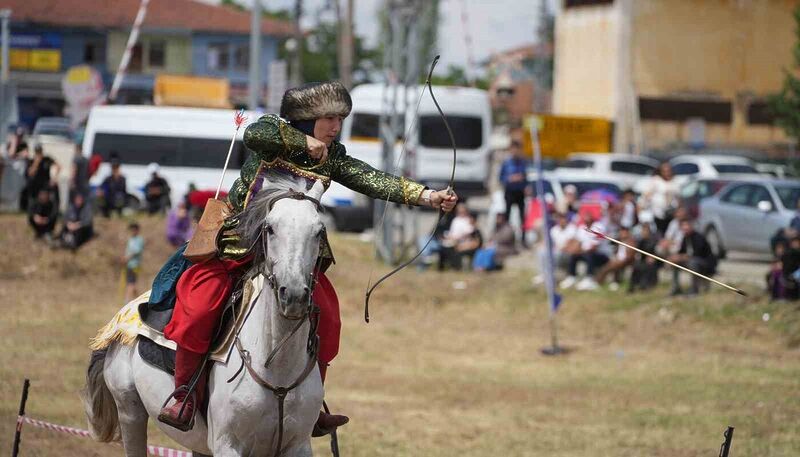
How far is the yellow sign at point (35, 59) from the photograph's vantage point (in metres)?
59.4

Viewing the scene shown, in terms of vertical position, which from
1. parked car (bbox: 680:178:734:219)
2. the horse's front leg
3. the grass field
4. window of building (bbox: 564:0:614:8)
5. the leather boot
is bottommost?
the grass field

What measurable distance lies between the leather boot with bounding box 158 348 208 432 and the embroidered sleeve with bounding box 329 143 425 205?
1.18 metres

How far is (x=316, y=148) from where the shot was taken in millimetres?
6438

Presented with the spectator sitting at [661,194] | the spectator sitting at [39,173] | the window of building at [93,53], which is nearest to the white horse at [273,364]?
the spectator sitting at [661,194]

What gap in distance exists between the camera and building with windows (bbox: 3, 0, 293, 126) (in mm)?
41625

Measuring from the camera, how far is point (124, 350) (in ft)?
25.3

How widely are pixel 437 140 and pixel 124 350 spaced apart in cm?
2830

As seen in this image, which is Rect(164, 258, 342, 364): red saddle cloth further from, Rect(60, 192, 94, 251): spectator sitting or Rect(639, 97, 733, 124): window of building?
Rect(639, 97, 733, 124): window of building

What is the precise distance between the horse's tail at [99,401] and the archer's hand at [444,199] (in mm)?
2681

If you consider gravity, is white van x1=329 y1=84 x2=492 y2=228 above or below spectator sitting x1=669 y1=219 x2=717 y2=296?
above

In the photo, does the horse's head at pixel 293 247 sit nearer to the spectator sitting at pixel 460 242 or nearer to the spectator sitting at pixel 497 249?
the spectator sitting at pixel 497 249

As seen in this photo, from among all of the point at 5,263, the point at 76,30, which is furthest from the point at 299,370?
the point at 76,30

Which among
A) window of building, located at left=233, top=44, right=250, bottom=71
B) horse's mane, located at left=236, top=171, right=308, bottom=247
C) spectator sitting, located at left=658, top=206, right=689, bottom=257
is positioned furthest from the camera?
window of building, located at left=233, top=44, right=250, bottom=71

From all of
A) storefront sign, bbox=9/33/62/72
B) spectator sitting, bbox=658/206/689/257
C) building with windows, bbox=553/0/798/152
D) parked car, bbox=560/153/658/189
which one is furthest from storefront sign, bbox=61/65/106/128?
building with windows, bbox=553/0/798/152
